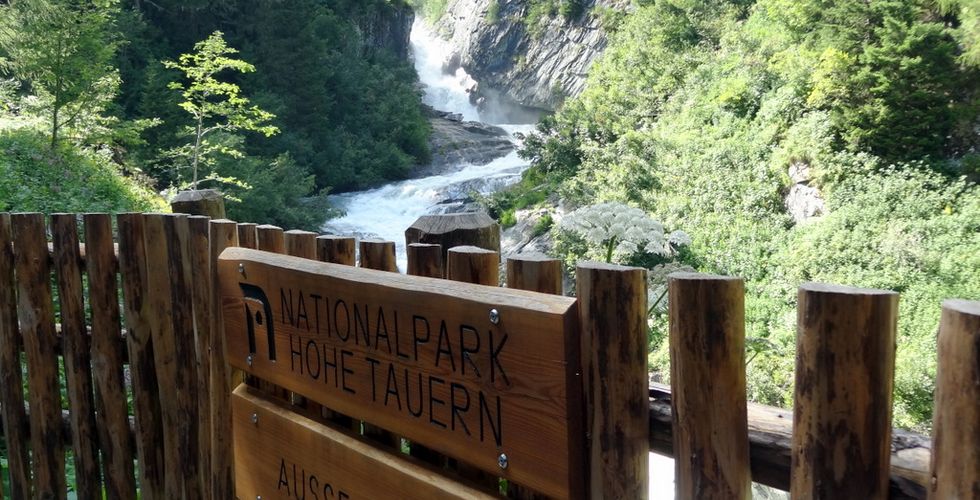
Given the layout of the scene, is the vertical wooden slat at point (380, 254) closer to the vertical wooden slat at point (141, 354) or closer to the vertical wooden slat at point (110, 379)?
the vertical wooden slat at point (141, 354)

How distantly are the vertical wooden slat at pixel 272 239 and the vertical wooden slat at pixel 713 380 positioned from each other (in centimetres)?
145

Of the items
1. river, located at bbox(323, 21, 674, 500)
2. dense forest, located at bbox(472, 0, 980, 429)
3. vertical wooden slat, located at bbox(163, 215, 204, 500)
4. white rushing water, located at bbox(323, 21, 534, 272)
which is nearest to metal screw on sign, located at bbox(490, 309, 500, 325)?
vertical wooden slat, located at bbox(163, 215, 204, 500)

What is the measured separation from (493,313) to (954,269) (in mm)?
9219

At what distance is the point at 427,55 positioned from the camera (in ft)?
157

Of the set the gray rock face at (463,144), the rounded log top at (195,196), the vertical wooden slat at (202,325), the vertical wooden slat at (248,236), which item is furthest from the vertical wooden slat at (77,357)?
the gray rock face at (463,144)

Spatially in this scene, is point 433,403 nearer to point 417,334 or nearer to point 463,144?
point 417,334

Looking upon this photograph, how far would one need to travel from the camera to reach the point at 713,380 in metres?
1.20

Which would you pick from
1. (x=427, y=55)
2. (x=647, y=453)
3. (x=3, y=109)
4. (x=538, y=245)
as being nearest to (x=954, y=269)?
(x=538, y=245)

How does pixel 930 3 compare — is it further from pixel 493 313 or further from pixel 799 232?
pixel 493 313

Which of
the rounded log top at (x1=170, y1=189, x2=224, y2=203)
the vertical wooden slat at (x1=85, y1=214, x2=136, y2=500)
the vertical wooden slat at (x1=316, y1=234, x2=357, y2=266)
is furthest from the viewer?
the rounded log top at (x1=170, y1=189, x2=224, y2=203)

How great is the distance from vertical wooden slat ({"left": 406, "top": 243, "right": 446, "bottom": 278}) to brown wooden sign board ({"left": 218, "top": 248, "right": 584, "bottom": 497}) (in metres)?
0.14

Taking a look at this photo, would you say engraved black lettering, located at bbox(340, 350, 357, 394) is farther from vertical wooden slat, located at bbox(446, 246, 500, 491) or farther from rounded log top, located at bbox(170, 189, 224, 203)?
rounded log top, located at bbox(170, 189, 224, 203)

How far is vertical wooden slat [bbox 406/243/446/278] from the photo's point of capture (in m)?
1.81

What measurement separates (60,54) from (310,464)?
14387mm
